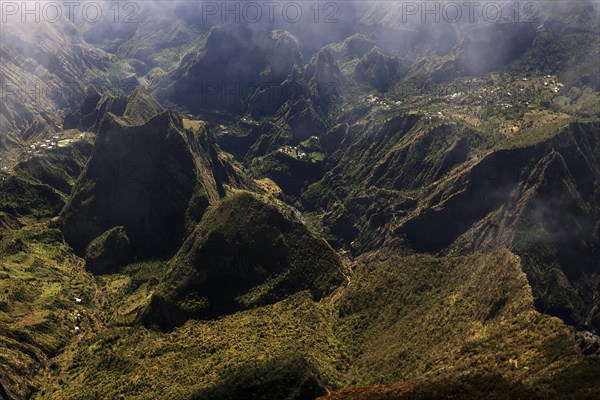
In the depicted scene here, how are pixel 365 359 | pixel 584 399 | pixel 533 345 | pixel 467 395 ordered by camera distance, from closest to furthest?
pixel 584 399
pixel 467 395
pixel 533 345
pixel 365 359

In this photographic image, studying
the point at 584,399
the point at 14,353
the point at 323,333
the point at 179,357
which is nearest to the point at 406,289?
the point at 323,333

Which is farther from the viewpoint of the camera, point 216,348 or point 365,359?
point 216,348

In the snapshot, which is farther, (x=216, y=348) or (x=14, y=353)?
(x=14, y=353)

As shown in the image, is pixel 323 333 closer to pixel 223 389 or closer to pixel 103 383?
pixel 223 389

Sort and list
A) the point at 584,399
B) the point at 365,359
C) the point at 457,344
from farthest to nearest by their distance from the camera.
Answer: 1. the point at 365,359
2. the point at 457,344
3. the point at 584,399

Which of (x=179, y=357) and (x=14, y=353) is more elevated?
(x=14, y=353)

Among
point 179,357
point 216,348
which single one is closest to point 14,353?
point 179,357

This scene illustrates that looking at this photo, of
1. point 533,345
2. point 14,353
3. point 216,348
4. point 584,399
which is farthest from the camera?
point 14,353

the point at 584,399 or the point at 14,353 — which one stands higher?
the point at 14,353

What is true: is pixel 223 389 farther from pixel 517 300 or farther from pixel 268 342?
pixel 517 300
